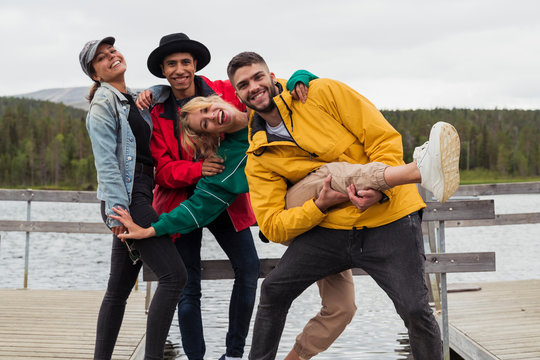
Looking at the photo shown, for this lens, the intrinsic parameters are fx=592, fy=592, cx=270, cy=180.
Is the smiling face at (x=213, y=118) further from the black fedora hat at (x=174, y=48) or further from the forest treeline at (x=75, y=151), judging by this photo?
the forest treeline at (x=75, y=151)

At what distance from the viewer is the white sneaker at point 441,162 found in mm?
2457

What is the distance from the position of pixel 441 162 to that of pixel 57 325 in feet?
11.9

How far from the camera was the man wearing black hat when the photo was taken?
330cm

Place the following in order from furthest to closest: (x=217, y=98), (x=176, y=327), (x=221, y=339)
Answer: (x=176, y=327) < (x=221, y=339) < (x=217, y=98)

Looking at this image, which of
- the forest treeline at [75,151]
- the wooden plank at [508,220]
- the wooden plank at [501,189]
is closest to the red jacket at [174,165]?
the wooden plank at [508,220]

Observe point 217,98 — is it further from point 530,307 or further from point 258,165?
point 530,307

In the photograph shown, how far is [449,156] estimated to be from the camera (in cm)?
249

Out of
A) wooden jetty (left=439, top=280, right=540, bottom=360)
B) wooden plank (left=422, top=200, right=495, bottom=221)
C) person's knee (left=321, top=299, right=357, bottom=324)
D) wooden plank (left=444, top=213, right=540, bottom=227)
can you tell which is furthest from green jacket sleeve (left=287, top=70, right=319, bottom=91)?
wooden plank (left=444, top=213, right=540, bottom=227)

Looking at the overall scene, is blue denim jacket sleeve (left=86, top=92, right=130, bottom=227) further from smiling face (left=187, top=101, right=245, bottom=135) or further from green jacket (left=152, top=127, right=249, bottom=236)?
smiling face (left=187, top=101, right=245, bottom=135)

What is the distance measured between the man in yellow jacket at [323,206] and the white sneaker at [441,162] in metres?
Answer: 0.29

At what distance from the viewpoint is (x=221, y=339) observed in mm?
5133

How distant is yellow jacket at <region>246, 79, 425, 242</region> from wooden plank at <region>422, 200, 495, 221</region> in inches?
40.8

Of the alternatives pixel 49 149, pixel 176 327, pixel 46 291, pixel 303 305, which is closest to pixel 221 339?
pixel 176 327

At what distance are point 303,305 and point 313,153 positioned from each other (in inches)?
167
